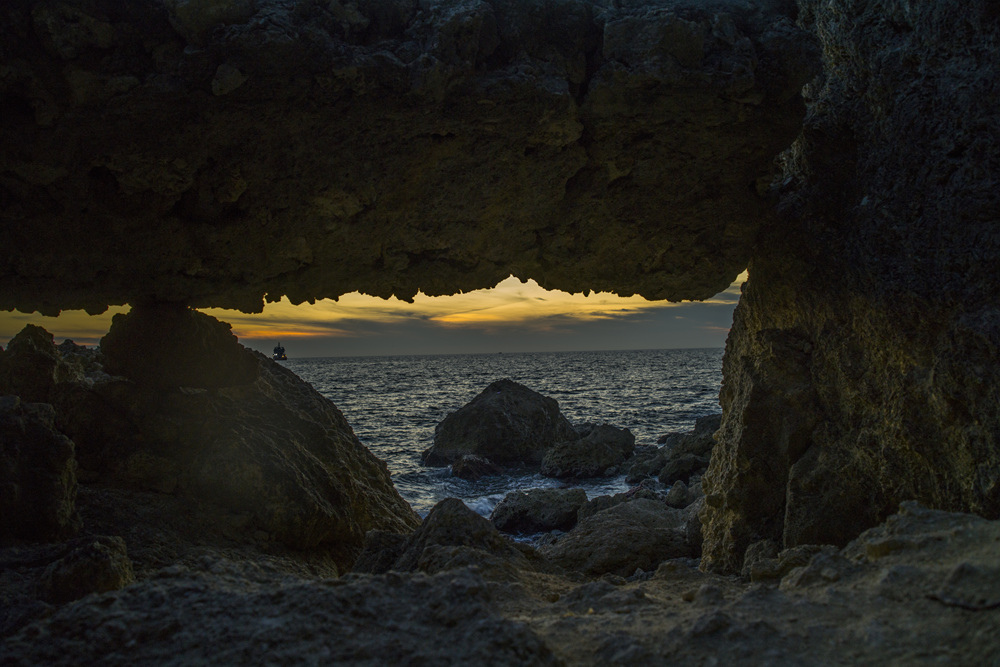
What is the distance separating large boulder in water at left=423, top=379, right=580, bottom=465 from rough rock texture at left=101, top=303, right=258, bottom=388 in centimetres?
1382

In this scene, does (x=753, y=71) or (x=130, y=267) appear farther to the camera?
(x=130, y=267)

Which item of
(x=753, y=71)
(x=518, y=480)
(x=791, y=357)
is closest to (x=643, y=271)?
(x=791, y=357)

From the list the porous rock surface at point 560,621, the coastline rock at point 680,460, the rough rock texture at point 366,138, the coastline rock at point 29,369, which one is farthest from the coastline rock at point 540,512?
the porous rock surface at point 560,621

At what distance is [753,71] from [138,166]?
5443 mm

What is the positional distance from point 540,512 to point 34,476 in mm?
9649

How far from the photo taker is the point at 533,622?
2816mm

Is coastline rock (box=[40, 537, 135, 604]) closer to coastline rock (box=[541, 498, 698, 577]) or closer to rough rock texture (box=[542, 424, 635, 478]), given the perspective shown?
coastline rock (box=[541, 498, 698, 577])

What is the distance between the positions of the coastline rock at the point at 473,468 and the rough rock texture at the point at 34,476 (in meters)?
13.6

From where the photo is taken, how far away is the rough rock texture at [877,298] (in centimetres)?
425

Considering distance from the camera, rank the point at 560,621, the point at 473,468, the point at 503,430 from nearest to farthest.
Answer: the point at 560,621
the point at 473,468
the point at 503,430

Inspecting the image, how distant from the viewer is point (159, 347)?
620cm

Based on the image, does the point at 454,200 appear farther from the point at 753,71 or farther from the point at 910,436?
the point at 910,436

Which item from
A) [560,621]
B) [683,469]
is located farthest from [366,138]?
[683,469]

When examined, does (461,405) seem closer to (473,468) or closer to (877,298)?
(473,468)
